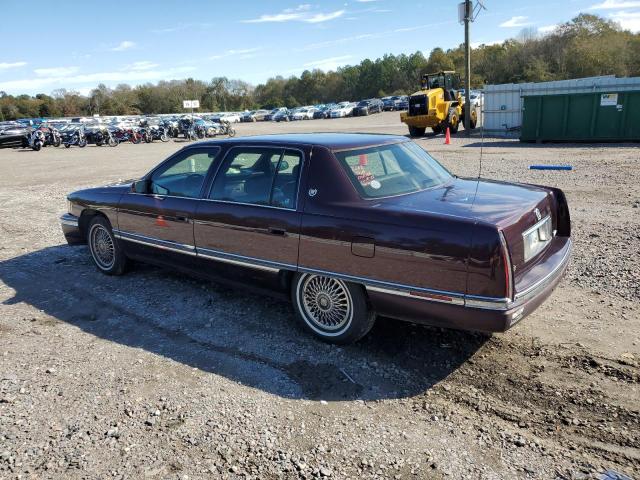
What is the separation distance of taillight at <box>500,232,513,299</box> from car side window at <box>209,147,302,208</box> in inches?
66.2

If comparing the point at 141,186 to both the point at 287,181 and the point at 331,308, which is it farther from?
the point at 331,308

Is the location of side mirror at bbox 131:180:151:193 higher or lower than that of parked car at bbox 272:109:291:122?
higher

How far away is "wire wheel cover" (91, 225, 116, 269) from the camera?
6.05 meters

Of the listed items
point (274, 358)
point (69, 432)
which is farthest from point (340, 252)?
point (69, 432)

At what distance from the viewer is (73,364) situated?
Answer: 13.3 ft

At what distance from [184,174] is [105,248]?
1629mm

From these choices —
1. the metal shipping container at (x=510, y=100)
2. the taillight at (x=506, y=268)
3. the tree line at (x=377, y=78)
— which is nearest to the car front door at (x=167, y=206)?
the taillight at (x=506, y=268)

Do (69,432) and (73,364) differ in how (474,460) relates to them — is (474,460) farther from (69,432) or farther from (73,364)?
(73,364)

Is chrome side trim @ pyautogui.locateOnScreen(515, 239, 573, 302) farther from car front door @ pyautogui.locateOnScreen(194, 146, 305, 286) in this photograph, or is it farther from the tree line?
the tree line

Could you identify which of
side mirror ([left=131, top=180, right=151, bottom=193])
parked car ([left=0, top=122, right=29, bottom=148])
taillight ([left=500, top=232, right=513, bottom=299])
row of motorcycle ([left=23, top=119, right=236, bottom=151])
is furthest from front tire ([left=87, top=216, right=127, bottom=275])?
parked car ([left=0, top=122, right=29, bottom=148])

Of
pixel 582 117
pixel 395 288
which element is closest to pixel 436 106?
pixel 582 117

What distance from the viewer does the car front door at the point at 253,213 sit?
4.19 meters

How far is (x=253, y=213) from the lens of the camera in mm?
4398

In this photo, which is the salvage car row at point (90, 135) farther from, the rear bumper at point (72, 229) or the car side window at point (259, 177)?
the car side window at point (259, 177)
